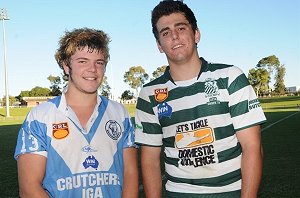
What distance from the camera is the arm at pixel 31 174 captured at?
2.42 m

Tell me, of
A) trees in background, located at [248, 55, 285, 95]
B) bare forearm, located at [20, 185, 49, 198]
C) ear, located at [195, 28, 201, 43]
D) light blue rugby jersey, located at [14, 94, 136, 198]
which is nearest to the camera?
bare forearm, located at [20, 185, 49, 198]

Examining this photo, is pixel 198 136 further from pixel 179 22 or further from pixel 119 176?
pixel 179 22

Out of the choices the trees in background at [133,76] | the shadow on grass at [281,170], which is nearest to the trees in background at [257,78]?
the trees in background at [133,76]

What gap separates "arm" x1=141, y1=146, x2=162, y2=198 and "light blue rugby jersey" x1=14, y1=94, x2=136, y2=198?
30 cm

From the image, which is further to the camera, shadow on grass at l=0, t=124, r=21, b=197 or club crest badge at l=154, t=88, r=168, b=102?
shadow on grass at l=0, t=124, r=21, b=197

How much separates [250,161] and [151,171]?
85 cm

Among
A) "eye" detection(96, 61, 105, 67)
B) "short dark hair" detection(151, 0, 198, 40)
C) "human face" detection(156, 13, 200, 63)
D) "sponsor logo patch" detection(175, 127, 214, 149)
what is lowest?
"sponsor logo patch" detection(175, 127, 214, 149)

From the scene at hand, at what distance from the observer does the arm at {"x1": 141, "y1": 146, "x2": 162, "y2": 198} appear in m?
3.05

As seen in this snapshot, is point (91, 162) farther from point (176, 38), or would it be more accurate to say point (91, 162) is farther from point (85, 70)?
point (176, 38)

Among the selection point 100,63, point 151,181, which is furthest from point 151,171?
point 100,63

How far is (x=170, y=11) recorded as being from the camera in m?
2.93

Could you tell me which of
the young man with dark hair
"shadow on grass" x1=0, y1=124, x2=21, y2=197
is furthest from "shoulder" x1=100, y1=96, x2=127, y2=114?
"shadow on grass" x1=0, y1=124, x2=21, y2=197

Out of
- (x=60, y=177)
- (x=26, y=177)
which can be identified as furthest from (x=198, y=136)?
(x=26, y=177)

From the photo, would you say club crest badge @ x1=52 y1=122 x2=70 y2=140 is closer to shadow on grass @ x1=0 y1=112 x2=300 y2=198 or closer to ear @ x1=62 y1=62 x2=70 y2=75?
ear @ x1=62 y1=62 x2=70 y2=75
